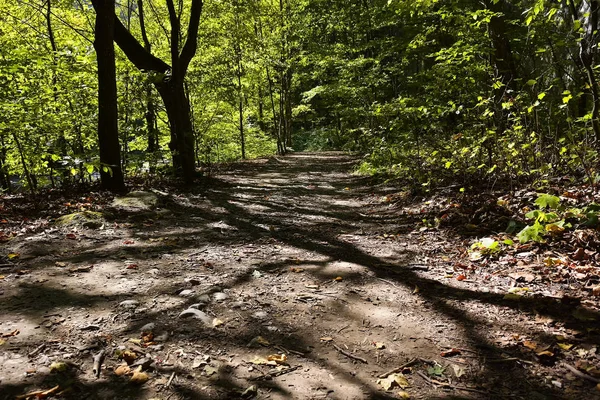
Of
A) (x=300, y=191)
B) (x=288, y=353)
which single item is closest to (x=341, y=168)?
(x=300, y=191)

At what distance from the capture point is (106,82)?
7.19 metres

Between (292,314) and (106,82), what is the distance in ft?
20.9

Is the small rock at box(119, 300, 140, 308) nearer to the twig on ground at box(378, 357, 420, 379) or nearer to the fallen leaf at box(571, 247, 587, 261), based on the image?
the twig on ground at box(378, 357, 420, 379)

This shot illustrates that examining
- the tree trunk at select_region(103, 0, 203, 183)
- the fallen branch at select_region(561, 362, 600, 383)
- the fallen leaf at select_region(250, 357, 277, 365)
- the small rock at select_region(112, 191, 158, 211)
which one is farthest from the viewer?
the tree trunk at select_region(103, 0, 203, 183)

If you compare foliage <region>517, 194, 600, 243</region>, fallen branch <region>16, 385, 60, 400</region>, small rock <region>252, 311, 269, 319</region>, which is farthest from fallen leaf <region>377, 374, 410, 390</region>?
foliage <region>517, 194, 600, 243</region>

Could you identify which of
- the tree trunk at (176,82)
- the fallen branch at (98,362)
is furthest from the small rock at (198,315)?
the tree trunk at (176,82)

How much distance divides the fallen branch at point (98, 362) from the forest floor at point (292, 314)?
0.01m

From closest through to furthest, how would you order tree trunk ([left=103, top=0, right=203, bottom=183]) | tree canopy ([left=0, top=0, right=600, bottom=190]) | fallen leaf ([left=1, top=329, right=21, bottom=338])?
fallen leaf ([left=1, top=329, right=21, bottom=338]) < tree canopy ([left=0, top=0, right=600, bottom=190]) < tree trunk ([left=103, top=0, right=203, bottom=183])

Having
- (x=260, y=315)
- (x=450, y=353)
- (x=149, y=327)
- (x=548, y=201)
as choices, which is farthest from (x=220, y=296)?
(x=548, y=201)

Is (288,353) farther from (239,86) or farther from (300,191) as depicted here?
(239,86)

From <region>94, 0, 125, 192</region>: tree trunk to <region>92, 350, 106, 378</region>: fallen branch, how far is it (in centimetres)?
542

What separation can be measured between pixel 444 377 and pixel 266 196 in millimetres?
6905

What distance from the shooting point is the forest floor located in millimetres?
2297

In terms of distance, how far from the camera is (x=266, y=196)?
8953 millimetres
